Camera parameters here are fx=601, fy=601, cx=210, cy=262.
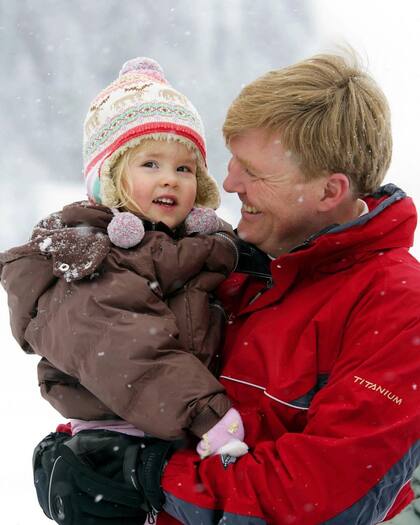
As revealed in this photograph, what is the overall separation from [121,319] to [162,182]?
2.22 feet

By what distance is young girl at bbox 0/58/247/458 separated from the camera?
1.92 metres

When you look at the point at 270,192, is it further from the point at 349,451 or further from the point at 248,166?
the point at 349,451

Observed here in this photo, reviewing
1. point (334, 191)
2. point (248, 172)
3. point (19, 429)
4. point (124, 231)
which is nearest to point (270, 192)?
point (248, 172)

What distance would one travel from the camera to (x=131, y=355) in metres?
1.92

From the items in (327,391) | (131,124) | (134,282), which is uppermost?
(131,124)

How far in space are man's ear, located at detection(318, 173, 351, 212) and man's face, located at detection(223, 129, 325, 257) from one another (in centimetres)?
2

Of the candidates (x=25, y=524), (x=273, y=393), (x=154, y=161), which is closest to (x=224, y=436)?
(x=273, y=393)

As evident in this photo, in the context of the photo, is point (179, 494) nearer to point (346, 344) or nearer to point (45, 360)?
point (346, 344)

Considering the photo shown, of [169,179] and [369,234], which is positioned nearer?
[369,234]

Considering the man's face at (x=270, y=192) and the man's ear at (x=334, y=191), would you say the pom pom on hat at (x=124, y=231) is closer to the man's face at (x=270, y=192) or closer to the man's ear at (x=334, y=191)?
the man's face at (x=270, y=192)

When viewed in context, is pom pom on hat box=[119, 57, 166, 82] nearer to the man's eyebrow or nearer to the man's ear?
the man's eyebrow

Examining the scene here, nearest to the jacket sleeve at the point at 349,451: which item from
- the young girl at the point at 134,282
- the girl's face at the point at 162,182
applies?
the young girl at the point at 134,282

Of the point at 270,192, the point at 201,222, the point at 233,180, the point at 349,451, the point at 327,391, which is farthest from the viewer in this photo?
the point at 201,222

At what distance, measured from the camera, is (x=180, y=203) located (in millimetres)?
2480
